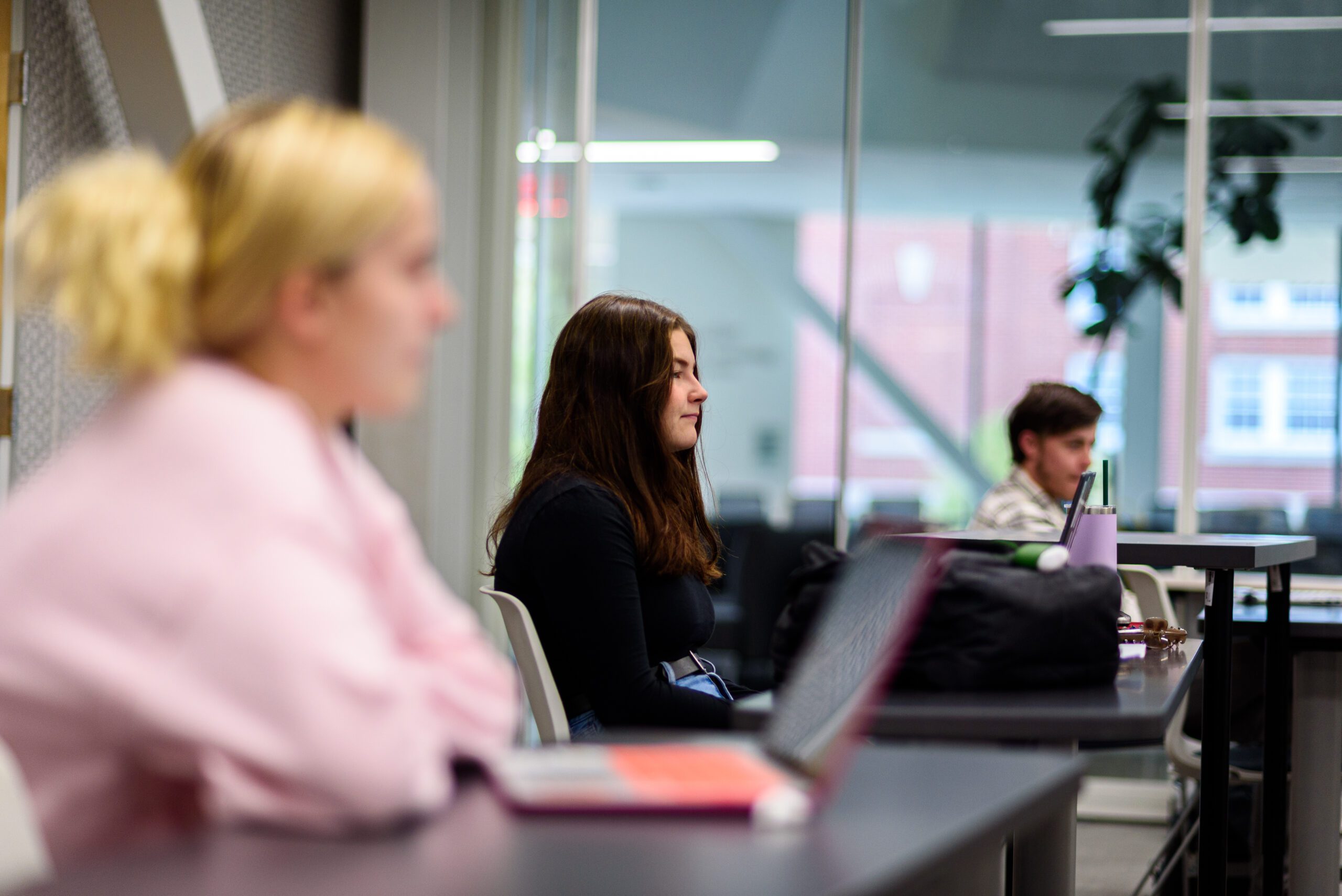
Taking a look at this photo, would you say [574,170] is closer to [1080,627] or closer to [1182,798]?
[1182,798]

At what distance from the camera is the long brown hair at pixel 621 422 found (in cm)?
211

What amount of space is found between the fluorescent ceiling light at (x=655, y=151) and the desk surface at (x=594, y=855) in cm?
421

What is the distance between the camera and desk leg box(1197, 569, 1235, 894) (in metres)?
2.22

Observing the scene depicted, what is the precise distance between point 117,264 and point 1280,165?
15.8ft

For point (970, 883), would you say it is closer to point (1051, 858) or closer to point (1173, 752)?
point (1051, 858)

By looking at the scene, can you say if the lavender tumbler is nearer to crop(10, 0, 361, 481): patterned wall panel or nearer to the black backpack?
the black backpack

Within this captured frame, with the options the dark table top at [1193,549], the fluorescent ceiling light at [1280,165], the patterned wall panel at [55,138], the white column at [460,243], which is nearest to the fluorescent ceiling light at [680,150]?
the white column at [460,243]

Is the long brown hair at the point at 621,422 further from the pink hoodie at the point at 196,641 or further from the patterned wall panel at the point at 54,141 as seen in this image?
the patterned wall panel at the point at 54,141

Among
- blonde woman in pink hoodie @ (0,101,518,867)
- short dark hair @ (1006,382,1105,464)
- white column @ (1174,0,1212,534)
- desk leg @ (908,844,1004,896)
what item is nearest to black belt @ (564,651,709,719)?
desk leg @ (908,844,1004,896)

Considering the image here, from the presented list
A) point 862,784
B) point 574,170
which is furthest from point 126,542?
point 574,170

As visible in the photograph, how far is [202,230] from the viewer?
34.9 inches

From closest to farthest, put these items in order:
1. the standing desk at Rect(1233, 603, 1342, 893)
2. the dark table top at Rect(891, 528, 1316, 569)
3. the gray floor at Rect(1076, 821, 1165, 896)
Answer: the dark table top at Rect(891, 528, 1316, 569)
the standing desk at Rect(1233, 603, 1342, 893)
the gray floor at Rect(1076, 821, 1165, 896)

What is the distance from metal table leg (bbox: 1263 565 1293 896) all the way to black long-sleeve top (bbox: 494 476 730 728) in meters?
1.21

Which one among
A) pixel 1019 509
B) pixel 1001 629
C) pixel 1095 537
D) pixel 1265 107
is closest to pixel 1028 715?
pixel 1001 629
